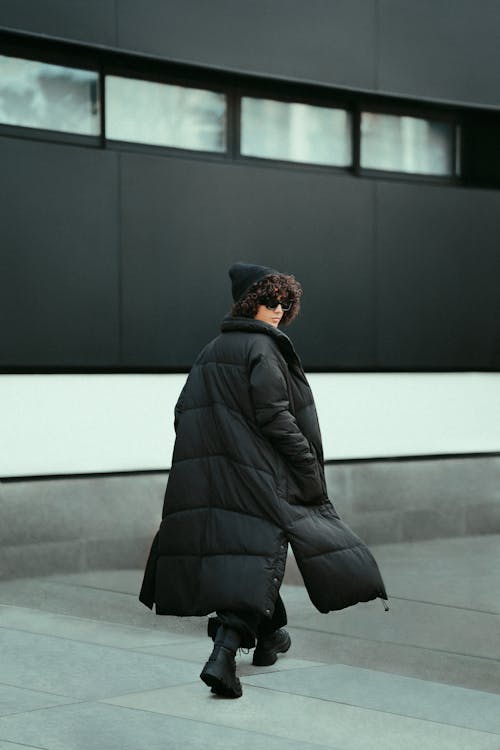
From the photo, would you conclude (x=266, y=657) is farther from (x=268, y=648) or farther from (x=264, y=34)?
(x=264, y=34)

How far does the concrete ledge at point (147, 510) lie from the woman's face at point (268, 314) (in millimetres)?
3423

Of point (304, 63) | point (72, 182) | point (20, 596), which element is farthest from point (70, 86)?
point (20, 596)

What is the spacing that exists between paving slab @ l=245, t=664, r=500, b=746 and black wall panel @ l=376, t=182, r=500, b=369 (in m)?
5.08

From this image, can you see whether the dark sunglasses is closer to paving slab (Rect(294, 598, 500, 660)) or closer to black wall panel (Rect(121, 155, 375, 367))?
paving slab (Rect(294, 598, 500, 660))

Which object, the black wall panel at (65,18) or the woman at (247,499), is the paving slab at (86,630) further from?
the black wall panel at (65,18)

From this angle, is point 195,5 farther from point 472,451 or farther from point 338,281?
point 472,451

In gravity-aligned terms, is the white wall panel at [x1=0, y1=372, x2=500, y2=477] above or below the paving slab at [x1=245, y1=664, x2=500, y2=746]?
above

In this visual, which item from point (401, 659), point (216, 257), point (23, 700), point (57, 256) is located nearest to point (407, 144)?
point (216, 257)

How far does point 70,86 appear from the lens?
30.2 feet

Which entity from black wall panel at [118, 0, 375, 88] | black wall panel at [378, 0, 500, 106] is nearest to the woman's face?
black wall panel at [118, 0, 375, 88]

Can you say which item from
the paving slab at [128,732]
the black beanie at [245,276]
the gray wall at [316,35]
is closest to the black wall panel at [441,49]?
the gray wall at [316,35]

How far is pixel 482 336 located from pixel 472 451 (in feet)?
3.41

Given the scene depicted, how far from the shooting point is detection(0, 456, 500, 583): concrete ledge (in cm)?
A: 862

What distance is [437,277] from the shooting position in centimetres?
1104
